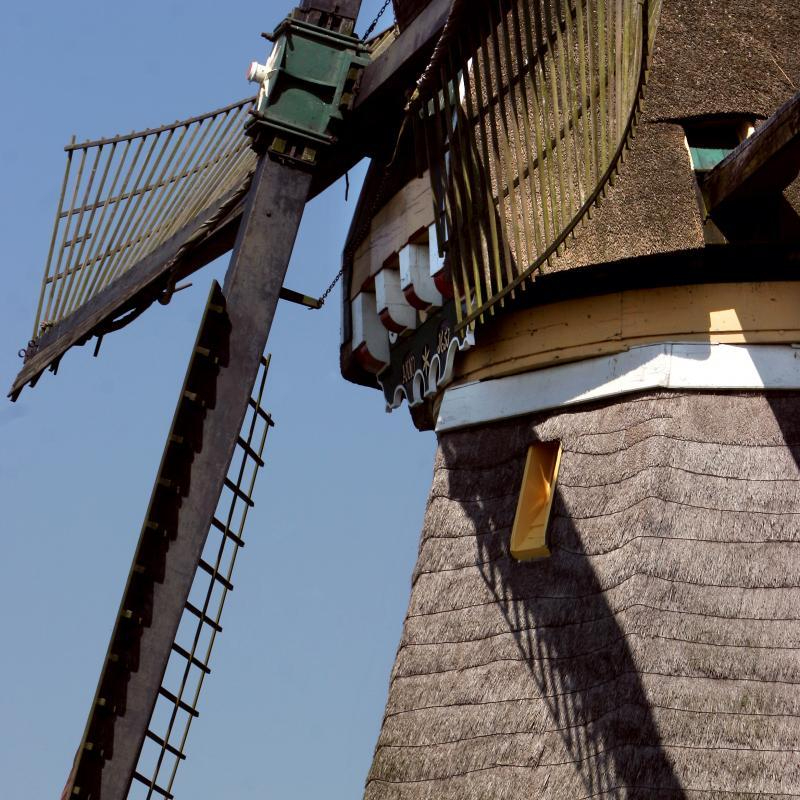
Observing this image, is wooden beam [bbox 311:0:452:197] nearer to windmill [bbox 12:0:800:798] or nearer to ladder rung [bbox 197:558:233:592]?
windmill [bbox 12:0:800:798]

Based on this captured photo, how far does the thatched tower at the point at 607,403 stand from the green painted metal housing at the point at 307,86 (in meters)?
0.33

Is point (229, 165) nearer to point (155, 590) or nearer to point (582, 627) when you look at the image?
point (155, 590)

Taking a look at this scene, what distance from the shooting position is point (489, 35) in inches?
289

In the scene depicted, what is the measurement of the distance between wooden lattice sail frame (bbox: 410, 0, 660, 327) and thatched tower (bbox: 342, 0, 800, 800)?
12 millimetres

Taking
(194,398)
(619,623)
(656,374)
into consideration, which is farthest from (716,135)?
(194,398)

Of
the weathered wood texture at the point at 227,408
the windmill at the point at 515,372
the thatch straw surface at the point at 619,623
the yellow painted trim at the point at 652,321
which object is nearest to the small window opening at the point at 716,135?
the windmill at the point at 515,372

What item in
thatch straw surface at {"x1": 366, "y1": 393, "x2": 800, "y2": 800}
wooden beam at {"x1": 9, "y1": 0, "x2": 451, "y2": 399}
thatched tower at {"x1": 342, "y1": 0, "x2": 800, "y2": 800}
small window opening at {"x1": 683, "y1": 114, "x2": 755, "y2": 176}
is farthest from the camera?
wooden beam at {"x1": 9, "y1": 0, "x2": 451, "y2": 399}

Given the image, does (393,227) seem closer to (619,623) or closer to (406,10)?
(406,10)

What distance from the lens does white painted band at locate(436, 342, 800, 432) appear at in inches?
286

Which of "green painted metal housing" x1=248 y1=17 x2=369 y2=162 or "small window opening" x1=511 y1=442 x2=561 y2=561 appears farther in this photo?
"green painted metal housing" x1=248 y1=17 x2=369 y2=162

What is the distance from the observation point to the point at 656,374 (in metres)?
7.30

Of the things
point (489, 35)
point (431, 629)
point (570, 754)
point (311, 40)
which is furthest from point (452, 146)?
point (570, 754)

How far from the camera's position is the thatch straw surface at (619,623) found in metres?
6.58

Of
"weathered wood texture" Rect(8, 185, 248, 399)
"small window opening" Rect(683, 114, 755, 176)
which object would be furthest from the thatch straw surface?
"weathered wood texture" Rect(8, 185, 248, 399)
